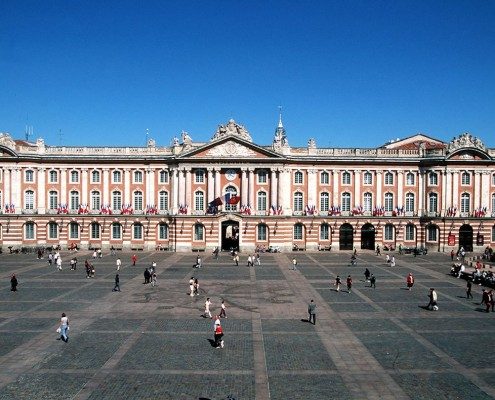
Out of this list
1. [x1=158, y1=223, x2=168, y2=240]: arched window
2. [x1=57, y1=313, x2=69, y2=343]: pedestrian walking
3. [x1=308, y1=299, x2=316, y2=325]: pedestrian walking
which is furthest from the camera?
[x1=158, y1=223, x2=168, y2=240]: arched window

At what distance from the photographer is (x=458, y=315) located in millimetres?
37750

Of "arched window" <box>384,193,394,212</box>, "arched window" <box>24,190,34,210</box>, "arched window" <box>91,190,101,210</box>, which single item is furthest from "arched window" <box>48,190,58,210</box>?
"arched window" <box>384,193,394,212</box>

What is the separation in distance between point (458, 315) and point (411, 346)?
1012 centimetres

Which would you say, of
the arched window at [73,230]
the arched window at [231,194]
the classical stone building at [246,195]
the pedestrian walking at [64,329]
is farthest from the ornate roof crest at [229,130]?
the pedestrian walking at [64,329]

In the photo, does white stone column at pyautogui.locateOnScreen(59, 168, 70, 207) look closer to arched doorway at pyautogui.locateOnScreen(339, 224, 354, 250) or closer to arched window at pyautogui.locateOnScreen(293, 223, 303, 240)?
arched window at pyautogui.locateOnScreen(293, 223, 303, 240)

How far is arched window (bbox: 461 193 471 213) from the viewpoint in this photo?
273 feet

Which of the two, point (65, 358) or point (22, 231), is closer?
point (65, 358)

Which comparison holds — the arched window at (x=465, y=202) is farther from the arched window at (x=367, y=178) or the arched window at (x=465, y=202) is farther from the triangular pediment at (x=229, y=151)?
the triangular pediment at (x=229, y=151)

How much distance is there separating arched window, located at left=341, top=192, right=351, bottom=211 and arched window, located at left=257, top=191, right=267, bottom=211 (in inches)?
483

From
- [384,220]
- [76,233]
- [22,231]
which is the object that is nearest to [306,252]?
[384,220]

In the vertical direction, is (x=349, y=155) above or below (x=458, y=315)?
above

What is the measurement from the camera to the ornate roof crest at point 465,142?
82188mm

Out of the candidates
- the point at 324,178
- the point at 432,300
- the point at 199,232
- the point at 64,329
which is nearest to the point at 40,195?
the point at 199,232

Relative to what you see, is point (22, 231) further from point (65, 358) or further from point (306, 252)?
point (65, 358)
